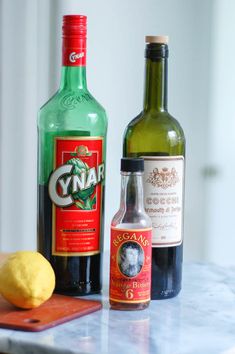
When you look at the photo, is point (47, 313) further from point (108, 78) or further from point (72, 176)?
point (108, 78)

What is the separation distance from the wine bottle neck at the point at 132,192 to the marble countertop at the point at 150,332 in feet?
0.47

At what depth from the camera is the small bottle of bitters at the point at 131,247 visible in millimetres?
1025

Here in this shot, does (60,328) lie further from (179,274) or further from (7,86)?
(7,86)

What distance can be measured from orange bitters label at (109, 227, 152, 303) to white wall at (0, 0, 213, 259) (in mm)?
1288

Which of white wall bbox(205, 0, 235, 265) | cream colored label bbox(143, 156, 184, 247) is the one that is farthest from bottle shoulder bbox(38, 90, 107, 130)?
white wall bbox(205, 0, 235, 265)

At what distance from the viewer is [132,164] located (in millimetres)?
1028

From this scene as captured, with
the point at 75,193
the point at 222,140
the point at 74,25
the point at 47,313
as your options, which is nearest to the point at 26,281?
the point at 47,313

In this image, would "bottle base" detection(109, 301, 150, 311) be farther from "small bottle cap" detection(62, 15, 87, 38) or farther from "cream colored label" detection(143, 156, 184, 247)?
"small bottle cap" detection(62, 15, 87, 38)

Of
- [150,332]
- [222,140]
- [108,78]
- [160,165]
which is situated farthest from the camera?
[222,140]

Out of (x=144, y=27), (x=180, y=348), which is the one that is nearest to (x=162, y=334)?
(x=180, y=348)

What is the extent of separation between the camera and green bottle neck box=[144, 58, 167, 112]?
1109 millimetres

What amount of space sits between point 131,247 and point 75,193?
128mm

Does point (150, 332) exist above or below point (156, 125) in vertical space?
below

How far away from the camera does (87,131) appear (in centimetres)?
112
